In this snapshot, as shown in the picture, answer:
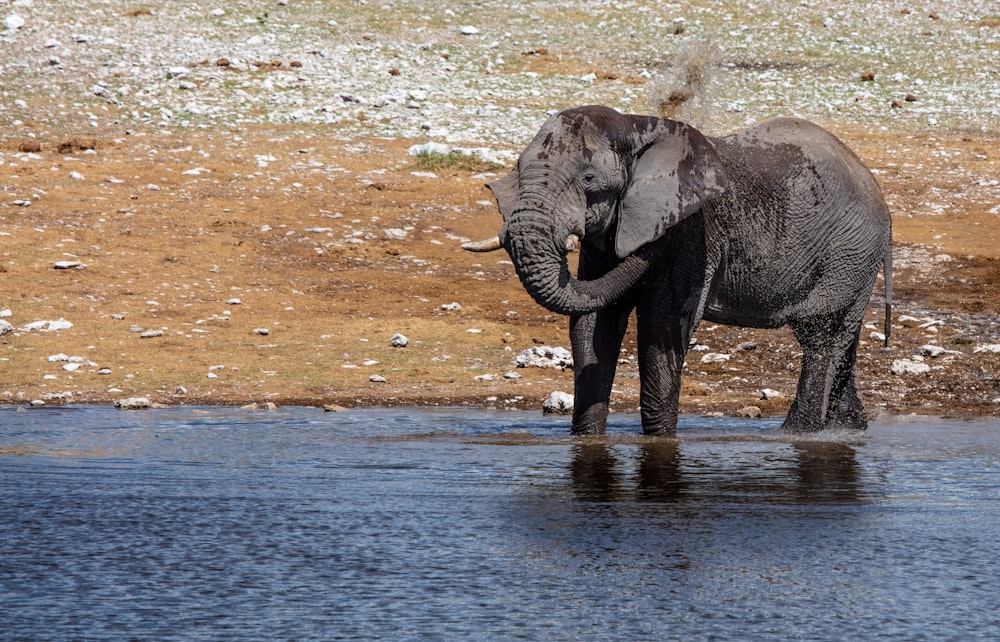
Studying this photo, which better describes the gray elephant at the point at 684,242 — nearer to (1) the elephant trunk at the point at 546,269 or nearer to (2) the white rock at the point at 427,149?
(1) the elephant trunk at the point at 546,269

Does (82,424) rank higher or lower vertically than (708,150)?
lower

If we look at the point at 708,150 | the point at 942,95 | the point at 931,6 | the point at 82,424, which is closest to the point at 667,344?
the point at 708,150

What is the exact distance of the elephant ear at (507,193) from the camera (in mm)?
9109

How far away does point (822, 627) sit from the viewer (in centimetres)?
546

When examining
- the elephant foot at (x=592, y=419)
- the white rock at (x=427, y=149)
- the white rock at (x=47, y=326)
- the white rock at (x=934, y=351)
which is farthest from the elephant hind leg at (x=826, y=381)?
the white rock at (x=427, y=149)

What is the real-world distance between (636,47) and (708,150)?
1925cm

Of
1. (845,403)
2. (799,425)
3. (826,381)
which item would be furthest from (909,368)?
(799,425)

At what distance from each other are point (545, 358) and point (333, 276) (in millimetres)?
3899

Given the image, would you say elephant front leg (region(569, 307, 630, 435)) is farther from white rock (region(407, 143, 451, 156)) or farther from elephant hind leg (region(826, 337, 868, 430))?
white rock (region(407, 143, 451, 156))

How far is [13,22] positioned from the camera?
86.3 ft

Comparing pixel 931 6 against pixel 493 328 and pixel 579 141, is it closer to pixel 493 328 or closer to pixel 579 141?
pixel 493 328

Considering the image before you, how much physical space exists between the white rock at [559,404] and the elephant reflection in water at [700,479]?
184 centimetres

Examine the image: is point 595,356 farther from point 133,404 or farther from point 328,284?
point 328,284

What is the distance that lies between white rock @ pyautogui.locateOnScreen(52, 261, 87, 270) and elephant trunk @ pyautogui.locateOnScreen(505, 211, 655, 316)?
820 cm
